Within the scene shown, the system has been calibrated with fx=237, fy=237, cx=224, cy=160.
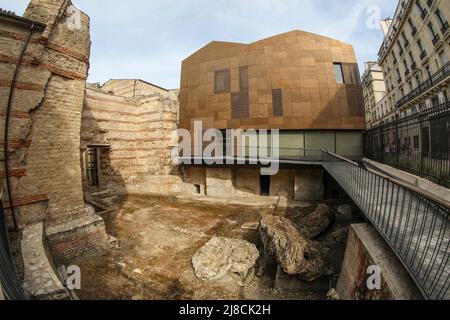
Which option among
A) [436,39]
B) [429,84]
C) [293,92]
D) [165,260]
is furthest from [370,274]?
[429,84]

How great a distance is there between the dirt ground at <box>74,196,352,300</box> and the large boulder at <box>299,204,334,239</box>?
1884 mm

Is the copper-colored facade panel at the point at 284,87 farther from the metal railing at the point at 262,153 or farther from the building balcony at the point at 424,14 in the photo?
the building balcony at the point at 424,14

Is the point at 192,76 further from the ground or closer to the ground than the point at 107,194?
further from the ground

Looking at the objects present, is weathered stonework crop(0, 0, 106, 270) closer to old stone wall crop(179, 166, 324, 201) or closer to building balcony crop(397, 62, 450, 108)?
old stone wall crop(179, 166, 324, 201)

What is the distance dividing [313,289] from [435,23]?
83.2 ft

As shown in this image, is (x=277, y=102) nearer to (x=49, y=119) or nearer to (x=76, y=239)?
(x=49, y=119)

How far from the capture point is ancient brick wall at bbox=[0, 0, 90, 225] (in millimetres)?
6438

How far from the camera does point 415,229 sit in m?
4.34

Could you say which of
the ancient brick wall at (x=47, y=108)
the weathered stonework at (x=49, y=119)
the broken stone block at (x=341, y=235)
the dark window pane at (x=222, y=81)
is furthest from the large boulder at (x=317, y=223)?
the dark window pane at (x=222, y=81)

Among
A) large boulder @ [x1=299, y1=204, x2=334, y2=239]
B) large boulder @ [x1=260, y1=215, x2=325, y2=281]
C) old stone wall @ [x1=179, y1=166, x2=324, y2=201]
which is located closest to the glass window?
old stone wall @ [x1=179, y1=166, x2=324, y2=201]

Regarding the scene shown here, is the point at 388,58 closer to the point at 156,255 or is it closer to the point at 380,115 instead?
the point at 380,115

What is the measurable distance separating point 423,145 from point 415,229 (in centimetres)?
505
